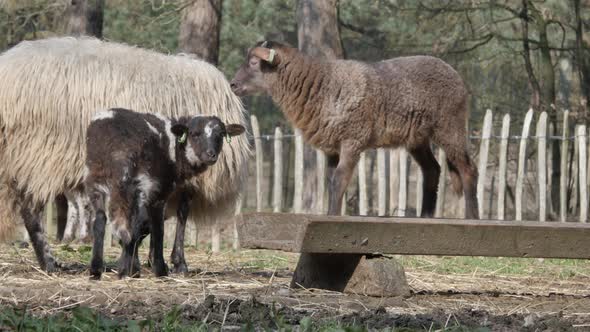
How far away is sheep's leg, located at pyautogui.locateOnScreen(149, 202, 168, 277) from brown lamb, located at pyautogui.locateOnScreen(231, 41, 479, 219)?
2.09 m

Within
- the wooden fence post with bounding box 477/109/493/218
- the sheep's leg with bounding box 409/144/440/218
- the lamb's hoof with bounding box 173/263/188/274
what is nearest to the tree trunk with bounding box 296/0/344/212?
the wooden fence post with bounding box 477/109/493/218

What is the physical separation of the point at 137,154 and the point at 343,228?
1.69 m

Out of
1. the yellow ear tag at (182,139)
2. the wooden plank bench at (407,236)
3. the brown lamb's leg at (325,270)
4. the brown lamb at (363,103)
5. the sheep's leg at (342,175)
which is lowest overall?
the brown lamb's leg at (325,270)

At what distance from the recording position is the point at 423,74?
371 inches

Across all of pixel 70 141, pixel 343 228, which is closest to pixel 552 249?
pixel 343 228

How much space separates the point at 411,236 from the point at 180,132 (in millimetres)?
1986

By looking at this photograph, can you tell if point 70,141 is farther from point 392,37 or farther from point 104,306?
point 392,37

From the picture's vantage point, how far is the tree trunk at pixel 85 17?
43.8 feet

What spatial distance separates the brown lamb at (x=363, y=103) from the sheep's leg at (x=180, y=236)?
4.99 ft

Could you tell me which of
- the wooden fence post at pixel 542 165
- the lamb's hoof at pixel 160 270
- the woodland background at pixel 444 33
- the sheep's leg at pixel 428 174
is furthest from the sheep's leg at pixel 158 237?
the woodland background at pixel 444 33

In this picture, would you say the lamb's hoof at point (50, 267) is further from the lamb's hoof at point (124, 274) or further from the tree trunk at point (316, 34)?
the tree trunk at point (316, 34)

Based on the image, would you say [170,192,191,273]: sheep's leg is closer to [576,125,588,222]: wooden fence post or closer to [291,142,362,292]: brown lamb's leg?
[291,142,362,292]: brown lamb's leg

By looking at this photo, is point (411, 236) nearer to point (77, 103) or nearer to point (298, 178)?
point (77, 103)

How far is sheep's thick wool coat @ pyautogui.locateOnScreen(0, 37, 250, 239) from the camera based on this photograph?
7.75 metres
